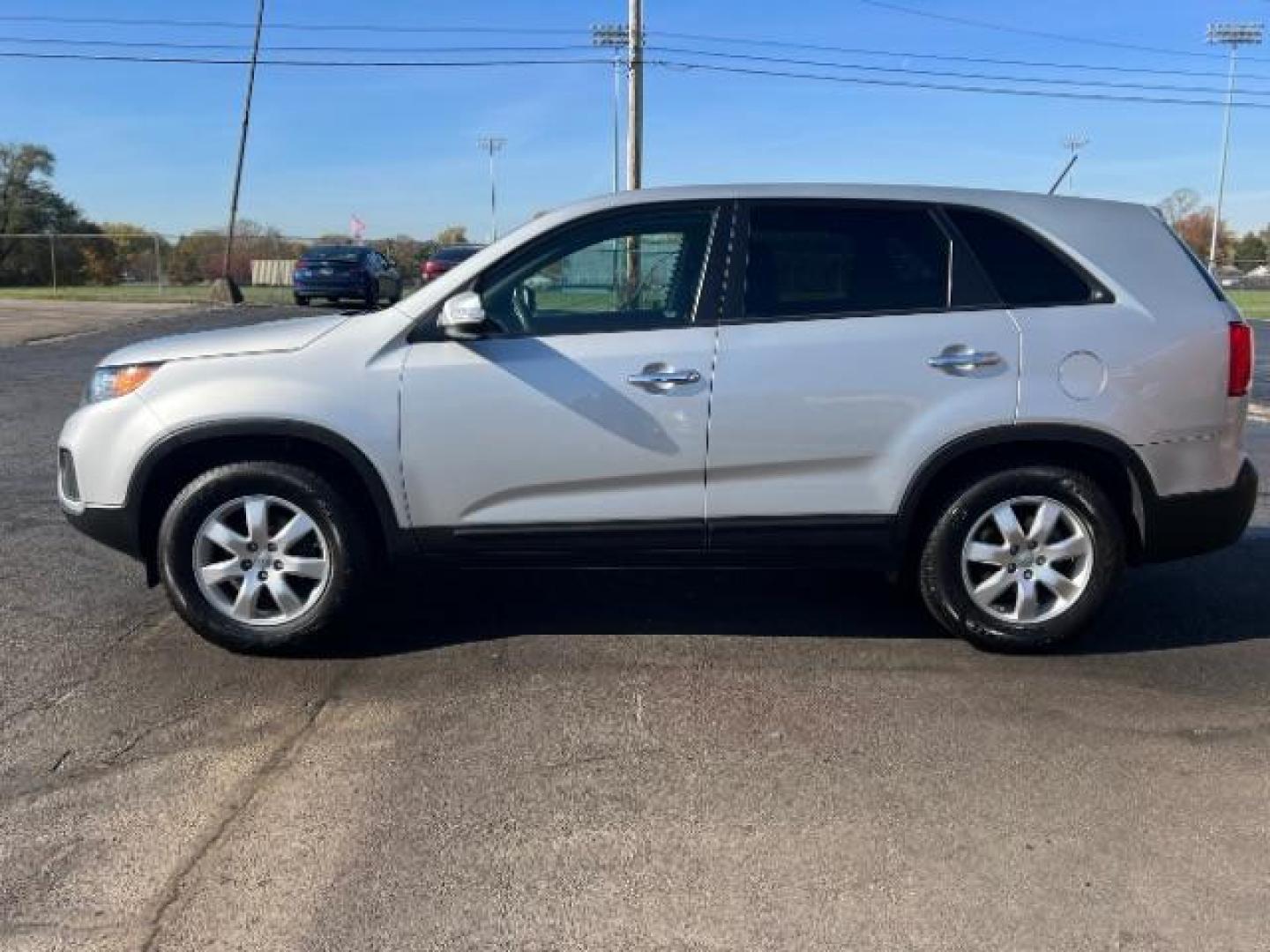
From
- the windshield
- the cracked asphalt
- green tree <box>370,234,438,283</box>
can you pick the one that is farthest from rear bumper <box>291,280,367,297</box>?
the cracked asphalt

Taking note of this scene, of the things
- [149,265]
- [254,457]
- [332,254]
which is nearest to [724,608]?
[254,457]

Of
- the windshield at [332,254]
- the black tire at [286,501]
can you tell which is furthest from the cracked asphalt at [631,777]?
the windshield at [332,254]

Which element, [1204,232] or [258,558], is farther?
[1204,232]

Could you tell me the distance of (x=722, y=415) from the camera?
4281 millimetres

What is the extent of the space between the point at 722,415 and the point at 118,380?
7.90 feet

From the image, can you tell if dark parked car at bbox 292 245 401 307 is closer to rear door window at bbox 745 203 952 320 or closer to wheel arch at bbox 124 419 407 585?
wheel arch at bbox 124 419 407 585

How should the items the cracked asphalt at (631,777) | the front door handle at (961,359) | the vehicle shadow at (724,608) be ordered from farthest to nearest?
the vehicle shadow at (724,608)
the front door handle at (961,359)
the cracked asphalt at (631,777)

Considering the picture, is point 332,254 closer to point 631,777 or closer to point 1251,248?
point 631,777

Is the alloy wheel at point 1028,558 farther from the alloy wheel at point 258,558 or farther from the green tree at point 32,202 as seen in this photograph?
the green tree at point 32,202

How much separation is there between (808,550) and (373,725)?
182 centimetres

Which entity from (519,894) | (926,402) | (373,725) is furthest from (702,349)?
(519,894)

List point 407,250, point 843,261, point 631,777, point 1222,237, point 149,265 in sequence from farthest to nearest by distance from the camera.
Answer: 1. point 1222,237
2. point 407,250
3. point 149,265
4. point 843,261
5. point 631,777

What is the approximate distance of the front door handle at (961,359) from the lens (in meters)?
4.32

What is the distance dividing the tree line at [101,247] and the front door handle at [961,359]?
33405 millimetres
